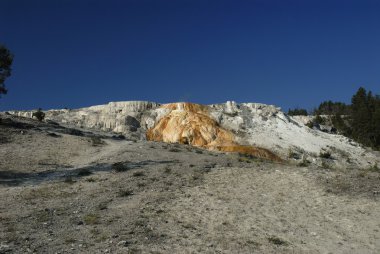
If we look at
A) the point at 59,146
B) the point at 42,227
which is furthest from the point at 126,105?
the point at 42,227

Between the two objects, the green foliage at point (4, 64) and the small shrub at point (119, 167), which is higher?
the green foliage at point (4, 64)

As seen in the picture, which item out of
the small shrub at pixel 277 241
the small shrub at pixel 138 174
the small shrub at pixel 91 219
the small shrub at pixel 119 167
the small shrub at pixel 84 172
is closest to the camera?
the small shrub at pixel 277 241

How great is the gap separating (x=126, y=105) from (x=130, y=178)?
30.5 m

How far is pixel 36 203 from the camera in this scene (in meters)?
22.9

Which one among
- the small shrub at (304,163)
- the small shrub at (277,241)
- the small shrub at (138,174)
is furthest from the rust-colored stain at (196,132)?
the small shrub at (277,241)

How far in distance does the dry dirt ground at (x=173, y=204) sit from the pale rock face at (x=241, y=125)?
1087 centimetres

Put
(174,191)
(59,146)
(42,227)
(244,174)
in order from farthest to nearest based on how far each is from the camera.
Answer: (59,146), (244,174), (174,191), (42,227)

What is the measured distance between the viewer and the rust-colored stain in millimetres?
44903

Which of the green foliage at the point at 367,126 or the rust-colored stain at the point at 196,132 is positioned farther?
the green foliage at the point at 367,126

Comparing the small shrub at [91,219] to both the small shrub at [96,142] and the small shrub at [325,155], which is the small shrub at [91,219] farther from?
the small shrub at [325,155]

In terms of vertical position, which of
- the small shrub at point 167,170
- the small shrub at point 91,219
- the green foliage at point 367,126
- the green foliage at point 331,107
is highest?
the green foliage at point 331,107

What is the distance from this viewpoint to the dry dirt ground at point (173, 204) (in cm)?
1827

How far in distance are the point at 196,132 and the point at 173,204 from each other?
81.2 feet

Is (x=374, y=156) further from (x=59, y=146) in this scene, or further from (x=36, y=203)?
(x=36, y=203)
